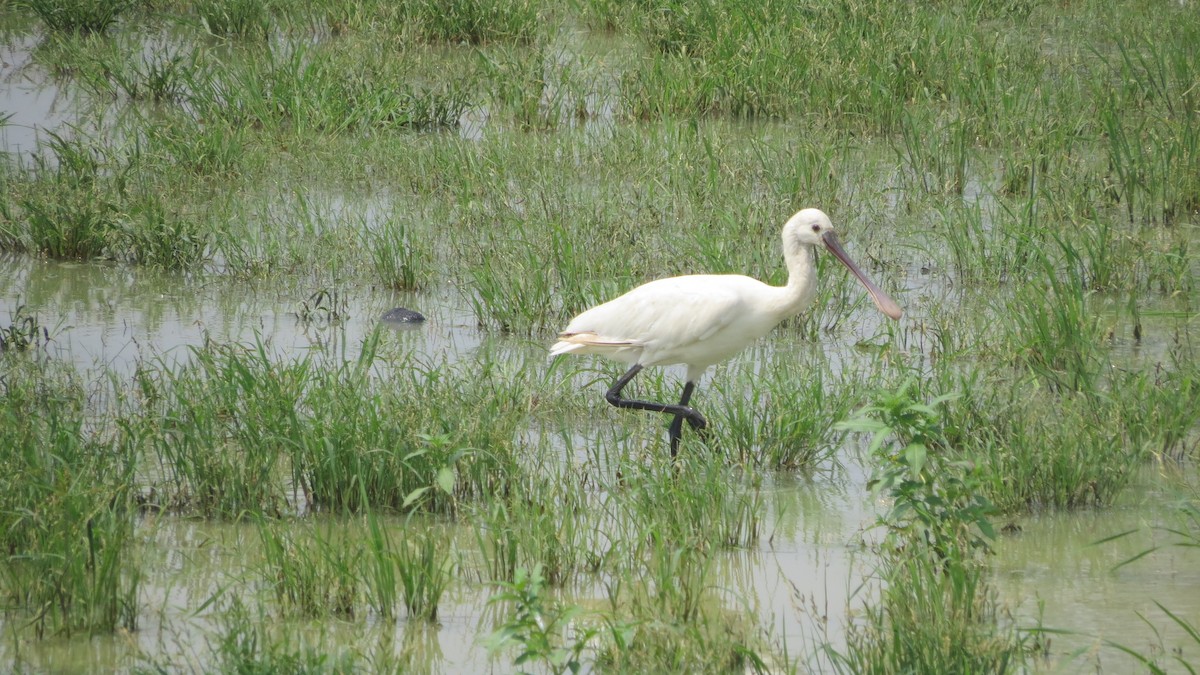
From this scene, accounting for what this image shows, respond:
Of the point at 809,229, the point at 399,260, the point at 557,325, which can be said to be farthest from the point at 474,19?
the point at 809,229

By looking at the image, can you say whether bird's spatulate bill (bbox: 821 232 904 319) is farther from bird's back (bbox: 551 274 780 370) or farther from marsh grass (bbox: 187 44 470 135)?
marsh grass (bbox: 187 44 470 135)

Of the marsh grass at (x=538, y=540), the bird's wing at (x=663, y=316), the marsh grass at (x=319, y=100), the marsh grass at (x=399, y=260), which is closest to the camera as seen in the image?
the marsh grass at (x=538, y=540)

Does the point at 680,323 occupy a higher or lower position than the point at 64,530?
higher

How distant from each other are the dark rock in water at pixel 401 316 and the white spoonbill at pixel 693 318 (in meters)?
1.41

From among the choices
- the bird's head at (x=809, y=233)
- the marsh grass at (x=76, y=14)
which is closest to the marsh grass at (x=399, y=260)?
the bird's head at (x=809, y=233)

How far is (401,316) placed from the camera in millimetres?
7746

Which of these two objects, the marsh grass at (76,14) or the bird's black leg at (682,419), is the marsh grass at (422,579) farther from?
the marsh grass at (76,14)

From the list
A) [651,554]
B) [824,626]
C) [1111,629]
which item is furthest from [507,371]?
[1111,629]

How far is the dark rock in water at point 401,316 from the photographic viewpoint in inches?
304

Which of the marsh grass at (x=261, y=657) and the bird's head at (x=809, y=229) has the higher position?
the bird's head at (x=809, y=229)

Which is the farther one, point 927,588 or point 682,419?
point 682,419

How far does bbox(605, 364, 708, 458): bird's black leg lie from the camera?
6.30 meters

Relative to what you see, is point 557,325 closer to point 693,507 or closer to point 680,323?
point 680,323

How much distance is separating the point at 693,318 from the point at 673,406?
377mm
